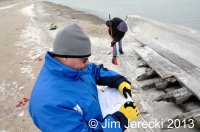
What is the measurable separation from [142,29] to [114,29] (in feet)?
14.5

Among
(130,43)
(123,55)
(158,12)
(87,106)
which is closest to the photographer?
(87,106)

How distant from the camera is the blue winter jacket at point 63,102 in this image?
2.27 meters

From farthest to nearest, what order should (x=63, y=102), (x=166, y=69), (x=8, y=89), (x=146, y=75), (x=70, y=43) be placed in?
(x=8, y=89)
(x=146, y=75)
(x=166, y=69)
(x=70, y=43)
(x=63, y=102)

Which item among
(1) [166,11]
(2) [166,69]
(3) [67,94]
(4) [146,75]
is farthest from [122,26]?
(1) [166,11]

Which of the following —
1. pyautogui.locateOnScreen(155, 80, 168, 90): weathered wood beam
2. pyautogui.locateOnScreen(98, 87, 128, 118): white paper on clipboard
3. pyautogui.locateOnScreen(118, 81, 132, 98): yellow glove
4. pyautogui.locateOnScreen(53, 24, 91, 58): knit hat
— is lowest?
pyautogui.locateOnScreen(155, 80, 168, 90): weathered wood beam

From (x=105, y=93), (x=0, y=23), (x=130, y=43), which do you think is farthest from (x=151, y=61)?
(x=0, y=23)

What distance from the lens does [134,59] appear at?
27.8 feet

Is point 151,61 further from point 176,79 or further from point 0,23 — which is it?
point 0,23

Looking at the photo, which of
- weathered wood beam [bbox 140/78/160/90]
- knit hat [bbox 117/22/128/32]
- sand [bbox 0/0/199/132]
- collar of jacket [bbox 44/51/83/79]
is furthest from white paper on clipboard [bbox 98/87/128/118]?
knit hat [bbox 117/22/128/32]

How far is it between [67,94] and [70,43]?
1.44 feet

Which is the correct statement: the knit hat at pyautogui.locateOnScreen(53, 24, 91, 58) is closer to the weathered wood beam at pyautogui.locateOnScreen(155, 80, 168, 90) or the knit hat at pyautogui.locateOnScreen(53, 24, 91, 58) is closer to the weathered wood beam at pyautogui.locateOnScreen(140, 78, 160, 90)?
the weathered wood beam at pyautogui.locateOnScreen(155, 80, 168, 90)

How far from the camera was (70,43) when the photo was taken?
2.40 meters

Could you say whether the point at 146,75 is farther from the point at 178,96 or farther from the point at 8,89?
the point at 8,89

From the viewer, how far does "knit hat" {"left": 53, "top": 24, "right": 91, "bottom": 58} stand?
2.40 metres
